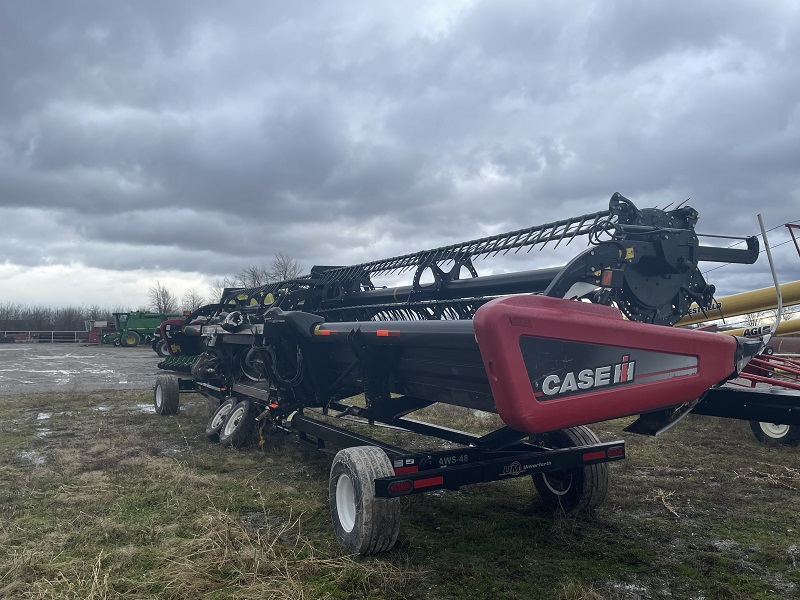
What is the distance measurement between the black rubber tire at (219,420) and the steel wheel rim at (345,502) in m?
3.70

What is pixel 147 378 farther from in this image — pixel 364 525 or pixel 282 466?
pixel 364 525

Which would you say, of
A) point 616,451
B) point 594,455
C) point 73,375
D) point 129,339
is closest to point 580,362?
point 594,455

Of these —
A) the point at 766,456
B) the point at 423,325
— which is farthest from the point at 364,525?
the point at 766,456

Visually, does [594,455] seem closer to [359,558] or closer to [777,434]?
[359,558]

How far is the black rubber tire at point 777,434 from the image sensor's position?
7320 millimetres

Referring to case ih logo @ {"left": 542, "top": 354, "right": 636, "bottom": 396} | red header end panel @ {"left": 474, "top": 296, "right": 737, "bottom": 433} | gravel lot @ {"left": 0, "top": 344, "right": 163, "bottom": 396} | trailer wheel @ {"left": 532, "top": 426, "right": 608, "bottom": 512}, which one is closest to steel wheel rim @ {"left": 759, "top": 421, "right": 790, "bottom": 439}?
trailer wheel @ {"left": 532, "top": 426, "right": 608, "bottom": 512}

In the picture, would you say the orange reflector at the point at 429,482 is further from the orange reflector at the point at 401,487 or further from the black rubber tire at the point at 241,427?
the black rubber tire at the point at 241,427

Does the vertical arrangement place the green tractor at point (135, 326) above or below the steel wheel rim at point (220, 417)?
above

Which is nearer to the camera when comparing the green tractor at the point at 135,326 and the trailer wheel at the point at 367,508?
the trailer wheel at the point at 367,508

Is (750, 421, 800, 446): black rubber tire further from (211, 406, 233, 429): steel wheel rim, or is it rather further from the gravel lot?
the gravel lot

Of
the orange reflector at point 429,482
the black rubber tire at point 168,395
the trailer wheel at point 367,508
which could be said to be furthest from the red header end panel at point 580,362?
the black rubber tire at point 168,395

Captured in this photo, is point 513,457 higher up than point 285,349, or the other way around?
point 285,349

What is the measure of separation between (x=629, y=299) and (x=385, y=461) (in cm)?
182

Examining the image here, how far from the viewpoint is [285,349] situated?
6.08 metres
